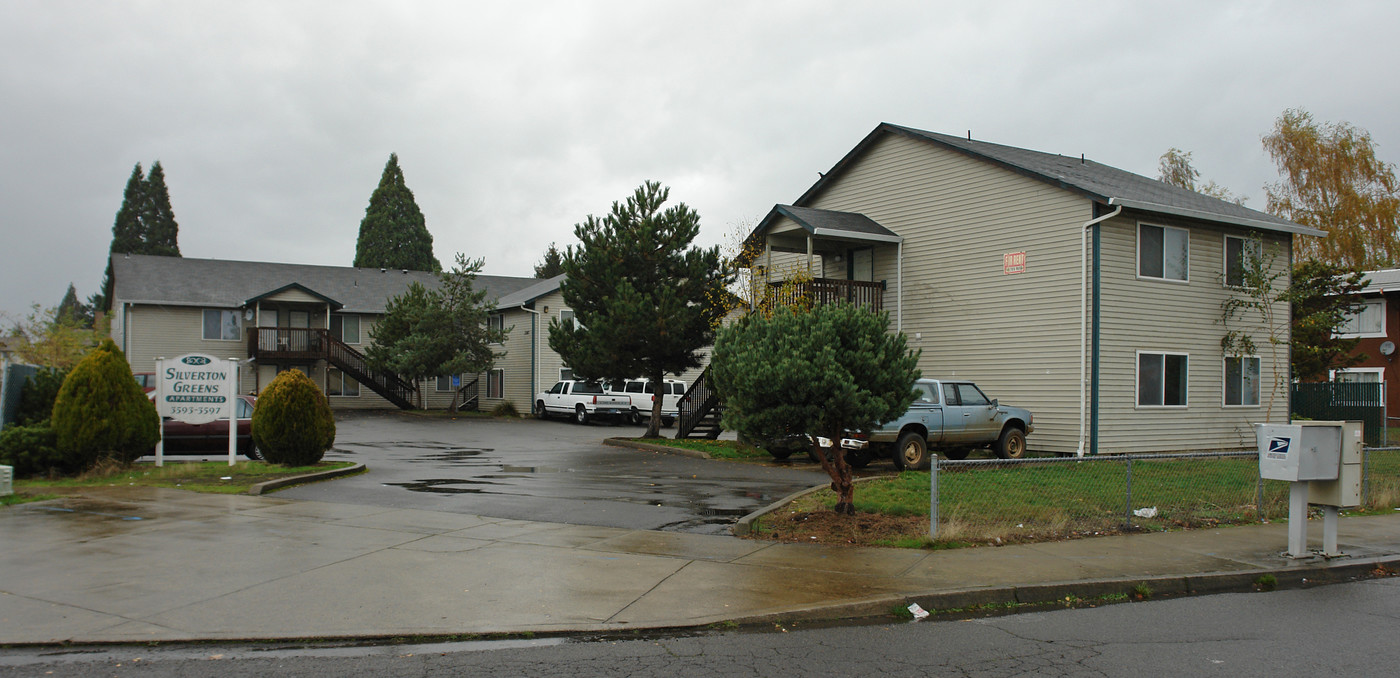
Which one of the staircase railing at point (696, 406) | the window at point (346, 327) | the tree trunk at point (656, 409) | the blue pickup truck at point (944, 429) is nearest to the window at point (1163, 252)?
the blue pickup truck at point (944, 429)

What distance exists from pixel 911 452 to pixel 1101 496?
13.1 ft

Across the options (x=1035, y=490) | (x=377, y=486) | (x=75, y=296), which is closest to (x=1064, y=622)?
(x=1035, y=490)

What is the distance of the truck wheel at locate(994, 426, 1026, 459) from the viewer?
58.4ft

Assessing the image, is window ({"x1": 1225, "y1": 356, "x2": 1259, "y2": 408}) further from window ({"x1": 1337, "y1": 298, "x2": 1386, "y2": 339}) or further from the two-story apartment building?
window ({"x1": 1337, "y1": 298, "x2": 1386, "y2": 339})

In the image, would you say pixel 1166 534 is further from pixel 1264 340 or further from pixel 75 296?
pixel 75 296

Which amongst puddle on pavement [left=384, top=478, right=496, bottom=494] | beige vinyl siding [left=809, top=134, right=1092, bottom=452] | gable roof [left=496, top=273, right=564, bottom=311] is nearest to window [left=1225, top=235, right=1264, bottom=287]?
beige vinyl siding [left=809, top=134, right=1092, bottom=452]

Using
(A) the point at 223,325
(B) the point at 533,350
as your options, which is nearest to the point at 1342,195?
(B) the point at 533,350

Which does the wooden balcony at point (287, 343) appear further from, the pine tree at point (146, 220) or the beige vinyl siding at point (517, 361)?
the pine tree at point (146, 220)

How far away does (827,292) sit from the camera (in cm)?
2153

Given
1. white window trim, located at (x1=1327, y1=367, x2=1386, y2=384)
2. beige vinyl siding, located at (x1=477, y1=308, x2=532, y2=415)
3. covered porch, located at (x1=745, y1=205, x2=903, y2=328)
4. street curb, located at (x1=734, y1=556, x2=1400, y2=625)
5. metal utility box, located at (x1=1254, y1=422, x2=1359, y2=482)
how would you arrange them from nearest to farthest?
street curb, located at (x1=734, y1=556, x2=1400, y2=625), metal utility box, located at (x1=1254, y1=422, x2=1359, y2=482), covered porch, located at (x1=745, y1=205, x2=903, y2=328), white window trim, located at (x1=1327, y1=367, x2=1386, y2=384), beige vinyl siding, located at (x1=477, y1=308, x2=532, y2=415)

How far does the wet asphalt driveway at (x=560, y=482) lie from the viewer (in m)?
11.6

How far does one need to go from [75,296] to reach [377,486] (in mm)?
135905

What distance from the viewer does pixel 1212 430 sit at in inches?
806

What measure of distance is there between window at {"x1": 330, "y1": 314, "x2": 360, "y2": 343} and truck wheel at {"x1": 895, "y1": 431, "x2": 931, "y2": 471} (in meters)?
34.7
